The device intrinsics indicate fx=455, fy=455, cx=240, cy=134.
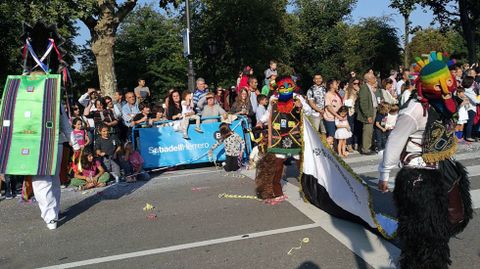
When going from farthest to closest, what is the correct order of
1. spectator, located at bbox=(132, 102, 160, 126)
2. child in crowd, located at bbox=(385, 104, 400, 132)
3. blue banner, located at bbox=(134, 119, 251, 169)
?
1. child in crowd, located at bbox=(385, 104, 400, 132)
2. spectator, located at bbox=(132, 102, 160, 126)
3. blue banner, located at bbox=(134, 119, 251, 169)

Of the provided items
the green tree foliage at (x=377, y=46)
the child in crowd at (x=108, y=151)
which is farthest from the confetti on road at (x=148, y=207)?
the green tree foliage at (x=377, y=46)

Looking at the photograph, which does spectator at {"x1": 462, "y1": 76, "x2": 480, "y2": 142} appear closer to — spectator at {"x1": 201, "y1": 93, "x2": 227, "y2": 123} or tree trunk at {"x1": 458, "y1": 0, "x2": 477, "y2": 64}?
spectator at {"x1": 201, "y1": 93, "x2": 227, "y2": 123}

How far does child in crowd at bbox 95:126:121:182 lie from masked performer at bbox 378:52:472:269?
20.6 ft

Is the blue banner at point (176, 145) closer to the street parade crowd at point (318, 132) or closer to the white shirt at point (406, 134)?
the street parade crowd at point (318, 132)

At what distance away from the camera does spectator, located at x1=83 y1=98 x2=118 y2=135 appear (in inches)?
363

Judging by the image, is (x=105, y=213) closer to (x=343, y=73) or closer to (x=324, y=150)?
(x=324, y=150)

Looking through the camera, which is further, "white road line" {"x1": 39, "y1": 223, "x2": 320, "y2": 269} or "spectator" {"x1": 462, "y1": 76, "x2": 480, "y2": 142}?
"spectator" {"x1": 462, "y1": 76, "x2": 480, "y2": 142}

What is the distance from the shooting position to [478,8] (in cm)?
2269

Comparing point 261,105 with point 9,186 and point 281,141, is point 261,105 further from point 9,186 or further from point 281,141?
point 9,186

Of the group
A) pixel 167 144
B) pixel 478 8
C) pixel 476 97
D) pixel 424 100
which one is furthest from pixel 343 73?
pixel 424 100

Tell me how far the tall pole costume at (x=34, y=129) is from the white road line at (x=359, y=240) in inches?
126

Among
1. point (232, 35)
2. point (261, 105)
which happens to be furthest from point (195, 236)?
point (232, 35)

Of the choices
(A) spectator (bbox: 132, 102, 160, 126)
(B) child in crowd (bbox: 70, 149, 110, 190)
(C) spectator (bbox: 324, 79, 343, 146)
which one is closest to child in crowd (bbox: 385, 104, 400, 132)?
(C) spectator (bbox: 324, 79, 343, 146)

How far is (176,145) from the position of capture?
9906 millimetres
